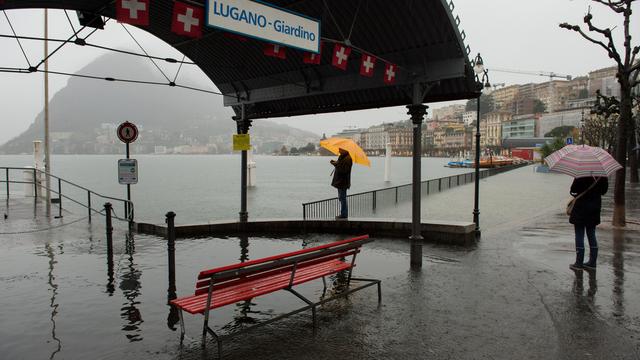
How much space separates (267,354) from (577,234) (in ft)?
20.8

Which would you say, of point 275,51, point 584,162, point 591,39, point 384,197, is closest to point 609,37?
point 591,39

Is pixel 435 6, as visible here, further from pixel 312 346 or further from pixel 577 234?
pixel 312 346

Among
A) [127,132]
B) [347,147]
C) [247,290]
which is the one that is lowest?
[247,290]

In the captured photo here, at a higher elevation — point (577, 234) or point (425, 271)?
point (577, 234)

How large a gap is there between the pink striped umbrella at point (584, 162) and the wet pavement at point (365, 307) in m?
1.81

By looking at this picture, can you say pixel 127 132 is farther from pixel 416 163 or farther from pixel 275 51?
pixel 416 163

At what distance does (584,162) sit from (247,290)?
619 centimetres

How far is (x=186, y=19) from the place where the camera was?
546cm

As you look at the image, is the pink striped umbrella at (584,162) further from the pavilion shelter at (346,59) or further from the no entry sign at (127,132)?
the no entry sign at (127,132)

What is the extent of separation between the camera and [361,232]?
12.1m

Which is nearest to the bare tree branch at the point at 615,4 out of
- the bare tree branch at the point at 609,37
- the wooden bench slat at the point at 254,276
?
the bare tree branch at the point at 609,37

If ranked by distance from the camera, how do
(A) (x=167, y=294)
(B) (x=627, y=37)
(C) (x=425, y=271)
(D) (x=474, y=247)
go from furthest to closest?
(B) (x=627, y=37)
(D) (x=474, y=247)
(C) (x=425, y=271)
(A) (x=167, y=294)

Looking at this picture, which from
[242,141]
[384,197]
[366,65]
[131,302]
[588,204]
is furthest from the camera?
[384,197]

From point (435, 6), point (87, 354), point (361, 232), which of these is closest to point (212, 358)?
point (87, 354)
